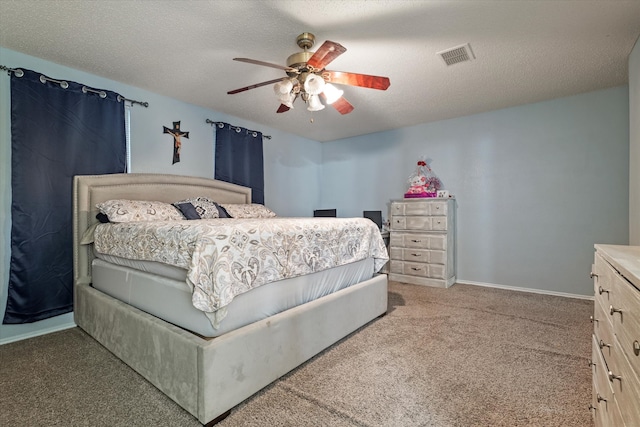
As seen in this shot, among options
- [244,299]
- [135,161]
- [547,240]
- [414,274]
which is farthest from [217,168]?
[547,240]

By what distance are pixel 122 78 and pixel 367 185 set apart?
3.56m

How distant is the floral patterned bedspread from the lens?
1.46m

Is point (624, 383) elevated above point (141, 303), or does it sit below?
above

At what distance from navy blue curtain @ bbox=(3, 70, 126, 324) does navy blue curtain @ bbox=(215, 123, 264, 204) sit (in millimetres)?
1292

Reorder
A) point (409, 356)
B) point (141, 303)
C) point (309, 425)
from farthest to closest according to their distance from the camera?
point (409, 356) → point (141, 303) → point (309, 425)

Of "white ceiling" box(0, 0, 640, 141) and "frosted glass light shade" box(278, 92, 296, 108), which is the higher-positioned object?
"white ceiling" box(0, 0, 640, 141)

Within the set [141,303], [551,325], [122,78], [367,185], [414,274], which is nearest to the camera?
[141,303]

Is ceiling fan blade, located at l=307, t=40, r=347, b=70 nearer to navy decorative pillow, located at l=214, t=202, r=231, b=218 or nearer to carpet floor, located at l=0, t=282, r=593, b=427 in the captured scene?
navy decorative pillow, located at l=214, t=202, r=231, b=218

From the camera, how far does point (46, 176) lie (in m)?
2.52

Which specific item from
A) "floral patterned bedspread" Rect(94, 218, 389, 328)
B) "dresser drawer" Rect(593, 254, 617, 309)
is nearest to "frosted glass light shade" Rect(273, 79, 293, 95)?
"floral patterned bedspread" Rect(94, 218, 389, 328)

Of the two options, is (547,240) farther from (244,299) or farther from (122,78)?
(122,78)

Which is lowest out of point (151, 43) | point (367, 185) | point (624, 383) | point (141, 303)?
point (141, 303)

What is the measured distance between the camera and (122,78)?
2893mm

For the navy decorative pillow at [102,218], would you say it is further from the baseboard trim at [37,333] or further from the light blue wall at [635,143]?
the light blue wall at [635,143]
